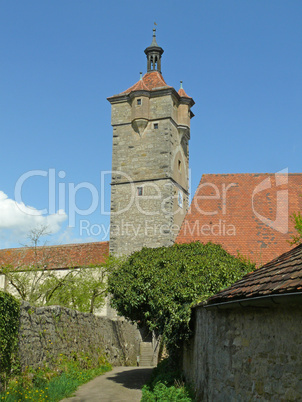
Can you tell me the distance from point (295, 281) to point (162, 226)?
21.6m

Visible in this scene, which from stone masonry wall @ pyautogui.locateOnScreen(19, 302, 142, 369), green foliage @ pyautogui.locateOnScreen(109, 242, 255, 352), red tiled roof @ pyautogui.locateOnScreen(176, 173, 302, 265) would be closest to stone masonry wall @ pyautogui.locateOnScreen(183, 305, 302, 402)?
green foliage @ pyautogui.locateOnScreen(109, 242, 255, 352)

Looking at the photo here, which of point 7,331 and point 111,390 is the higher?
point 7,331

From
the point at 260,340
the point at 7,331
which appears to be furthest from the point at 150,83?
the point at 260,340

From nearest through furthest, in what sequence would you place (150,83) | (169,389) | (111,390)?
1. (169,389)
2. (111,390)
3. (150,83)

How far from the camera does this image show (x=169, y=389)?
32.8 feet

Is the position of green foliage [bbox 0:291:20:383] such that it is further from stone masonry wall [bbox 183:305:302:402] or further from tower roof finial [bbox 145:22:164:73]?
tower roof finial [bbox 145:22:164:73]

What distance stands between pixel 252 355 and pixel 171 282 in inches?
245

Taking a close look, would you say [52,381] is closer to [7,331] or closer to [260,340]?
[7,331]

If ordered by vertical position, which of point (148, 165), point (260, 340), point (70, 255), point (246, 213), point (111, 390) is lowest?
point (111, 390)

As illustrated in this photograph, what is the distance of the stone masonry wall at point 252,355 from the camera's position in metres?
4.72

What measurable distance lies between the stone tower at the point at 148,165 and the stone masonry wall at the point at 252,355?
17.9 metres

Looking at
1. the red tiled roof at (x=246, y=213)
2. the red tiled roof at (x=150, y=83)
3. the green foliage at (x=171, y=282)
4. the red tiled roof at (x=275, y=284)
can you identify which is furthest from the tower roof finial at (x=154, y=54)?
the red tiled roof at (x=275, y=284)

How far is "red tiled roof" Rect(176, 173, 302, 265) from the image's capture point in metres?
19.5

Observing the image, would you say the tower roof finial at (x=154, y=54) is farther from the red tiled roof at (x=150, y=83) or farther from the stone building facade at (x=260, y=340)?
the stone building facade at (x=260, y=340)
